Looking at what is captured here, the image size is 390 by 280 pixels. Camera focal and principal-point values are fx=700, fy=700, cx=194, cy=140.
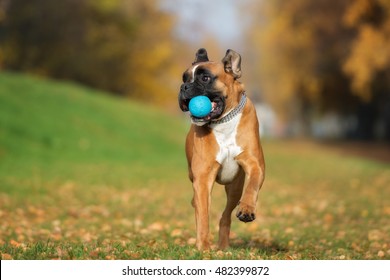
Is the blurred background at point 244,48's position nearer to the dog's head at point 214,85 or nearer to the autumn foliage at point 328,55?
the autumn foliage at point 328,55

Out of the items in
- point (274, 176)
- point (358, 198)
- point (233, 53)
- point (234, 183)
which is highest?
point (274, 176)

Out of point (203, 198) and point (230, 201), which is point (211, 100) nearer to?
point (203, 198)

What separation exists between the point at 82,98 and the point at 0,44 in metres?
10.3

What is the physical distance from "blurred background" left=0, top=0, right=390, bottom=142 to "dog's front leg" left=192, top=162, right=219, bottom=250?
70.8ft

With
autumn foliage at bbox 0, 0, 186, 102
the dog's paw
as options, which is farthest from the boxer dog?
autumn foliage at bbox 0, 0, 186, 102

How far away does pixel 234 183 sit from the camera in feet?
25.5

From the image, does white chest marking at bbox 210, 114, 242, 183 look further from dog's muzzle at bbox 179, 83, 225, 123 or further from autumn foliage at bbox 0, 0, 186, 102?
autumn foliage at bbox 0, 0, 186, 102

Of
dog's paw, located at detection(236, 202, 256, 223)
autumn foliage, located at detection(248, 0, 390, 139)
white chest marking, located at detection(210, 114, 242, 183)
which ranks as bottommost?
dog's paw, located at detection(236, 202, 256, 223)

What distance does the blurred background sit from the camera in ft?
107

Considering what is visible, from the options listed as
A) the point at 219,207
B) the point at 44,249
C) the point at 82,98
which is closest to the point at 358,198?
the point at 219,207

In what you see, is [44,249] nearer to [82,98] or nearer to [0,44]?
[82,98]

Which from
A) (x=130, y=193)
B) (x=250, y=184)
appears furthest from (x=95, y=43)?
(x=250, y=184)

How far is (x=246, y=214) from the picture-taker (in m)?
6.53

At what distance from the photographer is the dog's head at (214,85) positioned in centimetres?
696
